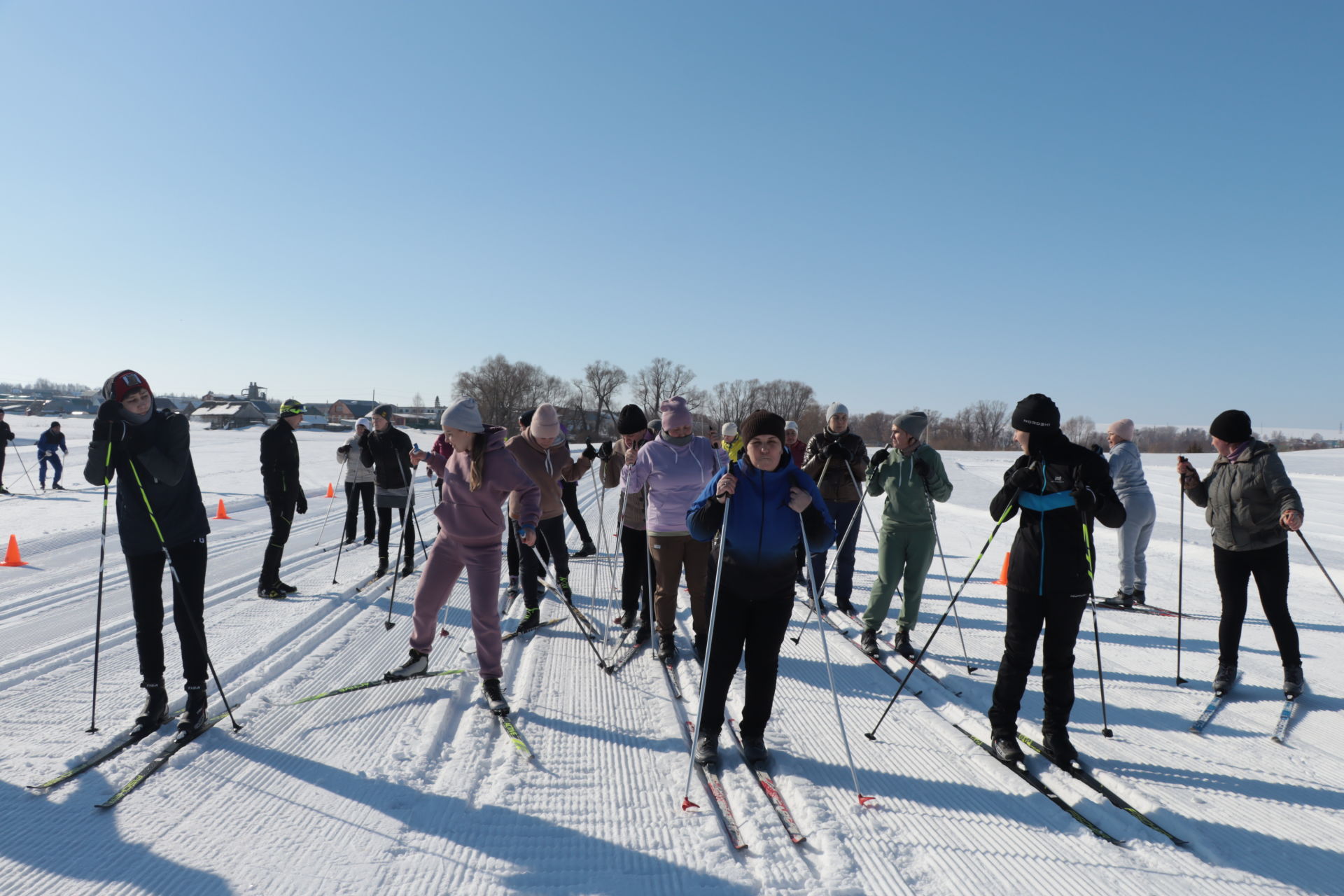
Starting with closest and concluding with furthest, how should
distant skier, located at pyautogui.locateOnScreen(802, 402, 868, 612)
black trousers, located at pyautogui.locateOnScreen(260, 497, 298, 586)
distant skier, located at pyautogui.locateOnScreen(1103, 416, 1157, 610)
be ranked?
1. black trousers, located at pyautogui.locateOnScreen(260, 497, 298, 586)
2. distant skier, located at pyautogui.locateOnScreen(802, 402, 868, 612)
3. distant skier, located at pyautogui.locateOnScreen(1103, 416, 1157, 610)

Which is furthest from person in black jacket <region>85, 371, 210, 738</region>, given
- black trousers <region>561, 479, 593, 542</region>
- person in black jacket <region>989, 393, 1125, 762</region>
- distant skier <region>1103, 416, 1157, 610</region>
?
distant skier <region>1103, 416, 1157, 610</region>

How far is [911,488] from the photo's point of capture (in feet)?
17.8

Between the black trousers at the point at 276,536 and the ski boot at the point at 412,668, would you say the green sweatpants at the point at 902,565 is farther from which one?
the black trousers at the point at 276,536

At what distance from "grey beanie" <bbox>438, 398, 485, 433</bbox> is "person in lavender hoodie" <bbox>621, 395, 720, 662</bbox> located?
1.35m

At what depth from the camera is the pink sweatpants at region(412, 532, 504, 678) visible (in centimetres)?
420

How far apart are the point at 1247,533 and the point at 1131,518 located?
2951 millimetres

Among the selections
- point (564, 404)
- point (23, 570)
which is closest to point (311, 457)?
point (23, 570)

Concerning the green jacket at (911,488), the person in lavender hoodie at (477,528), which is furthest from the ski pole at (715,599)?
the green jacket at (911,488)

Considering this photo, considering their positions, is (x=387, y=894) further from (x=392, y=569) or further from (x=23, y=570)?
(x=23, y=570)

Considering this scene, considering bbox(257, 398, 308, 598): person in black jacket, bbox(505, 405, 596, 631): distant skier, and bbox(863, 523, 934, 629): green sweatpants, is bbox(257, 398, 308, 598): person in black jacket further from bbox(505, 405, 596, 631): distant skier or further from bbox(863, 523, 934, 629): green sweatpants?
bbox(863, 523, 934, 629): green sweatpants

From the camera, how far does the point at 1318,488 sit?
18734 millimetres

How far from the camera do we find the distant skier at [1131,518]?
7.26m

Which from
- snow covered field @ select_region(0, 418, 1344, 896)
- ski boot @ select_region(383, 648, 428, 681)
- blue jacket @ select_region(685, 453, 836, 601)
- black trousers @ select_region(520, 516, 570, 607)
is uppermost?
blue jacket @ select_region(685, 453, 836, 601)

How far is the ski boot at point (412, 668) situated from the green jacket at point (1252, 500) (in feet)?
18.6
